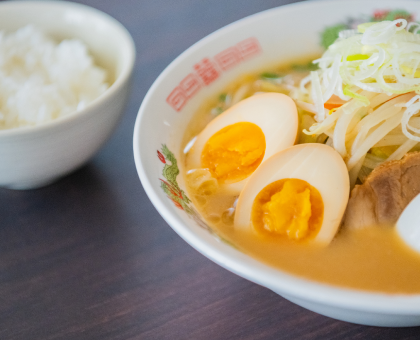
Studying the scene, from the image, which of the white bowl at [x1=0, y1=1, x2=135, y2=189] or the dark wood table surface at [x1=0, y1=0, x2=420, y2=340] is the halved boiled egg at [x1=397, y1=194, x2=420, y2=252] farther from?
the white bowl at [x1=0, y1=1, x2=135, y2=189]

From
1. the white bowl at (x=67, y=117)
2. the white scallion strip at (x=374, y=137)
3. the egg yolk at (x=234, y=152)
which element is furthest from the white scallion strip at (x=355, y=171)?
the white bowl at (x=67, y=117)

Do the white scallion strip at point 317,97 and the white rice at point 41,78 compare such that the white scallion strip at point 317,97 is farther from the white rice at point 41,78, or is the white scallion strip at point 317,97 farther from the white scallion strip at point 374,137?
the white rice at point 41,78

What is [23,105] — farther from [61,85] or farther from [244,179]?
[244,179]

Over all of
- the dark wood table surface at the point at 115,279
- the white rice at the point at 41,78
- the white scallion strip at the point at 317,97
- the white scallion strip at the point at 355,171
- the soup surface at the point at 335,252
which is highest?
the white scallion strip at the point at 317,97

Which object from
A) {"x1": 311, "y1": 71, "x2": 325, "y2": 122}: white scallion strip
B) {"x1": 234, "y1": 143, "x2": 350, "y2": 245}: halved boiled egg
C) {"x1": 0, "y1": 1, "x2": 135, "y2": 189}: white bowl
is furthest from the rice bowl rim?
{"x1": 311, "y1": 71, "x2": 325, "y2": 122}: white scallion strip

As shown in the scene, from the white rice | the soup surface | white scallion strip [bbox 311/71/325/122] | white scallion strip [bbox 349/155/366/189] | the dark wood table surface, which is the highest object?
white scallion strip [bbox 311/71/325/122]

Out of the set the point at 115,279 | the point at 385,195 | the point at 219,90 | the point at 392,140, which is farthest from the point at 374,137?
the point at 115,279

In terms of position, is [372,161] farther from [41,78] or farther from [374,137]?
[41,78]
